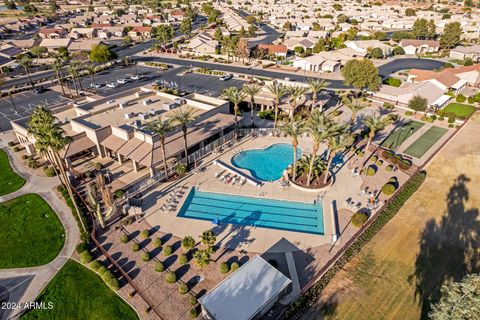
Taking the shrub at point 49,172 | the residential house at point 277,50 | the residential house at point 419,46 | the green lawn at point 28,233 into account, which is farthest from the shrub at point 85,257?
the residential house at point 419,46

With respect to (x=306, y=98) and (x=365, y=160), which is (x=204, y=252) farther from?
(x=306, y=98)

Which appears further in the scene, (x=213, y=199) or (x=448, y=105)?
(x=448, y=105)

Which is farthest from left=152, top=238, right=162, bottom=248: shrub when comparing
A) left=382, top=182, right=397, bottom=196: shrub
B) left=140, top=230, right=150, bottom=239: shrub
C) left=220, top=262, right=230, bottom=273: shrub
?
left=382, top=182, right=397, bottom=196: shrub

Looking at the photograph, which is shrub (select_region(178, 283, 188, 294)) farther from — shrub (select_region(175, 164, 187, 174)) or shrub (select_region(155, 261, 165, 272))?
shrub (select_region(175, 164, 187, 174))

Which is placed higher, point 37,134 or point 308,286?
point 37,134

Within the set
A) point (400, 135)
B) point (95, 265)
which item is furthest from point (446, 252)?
point (95, 265)

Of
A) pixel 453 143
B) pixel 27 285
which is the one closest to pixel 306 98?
pixel 453 143
